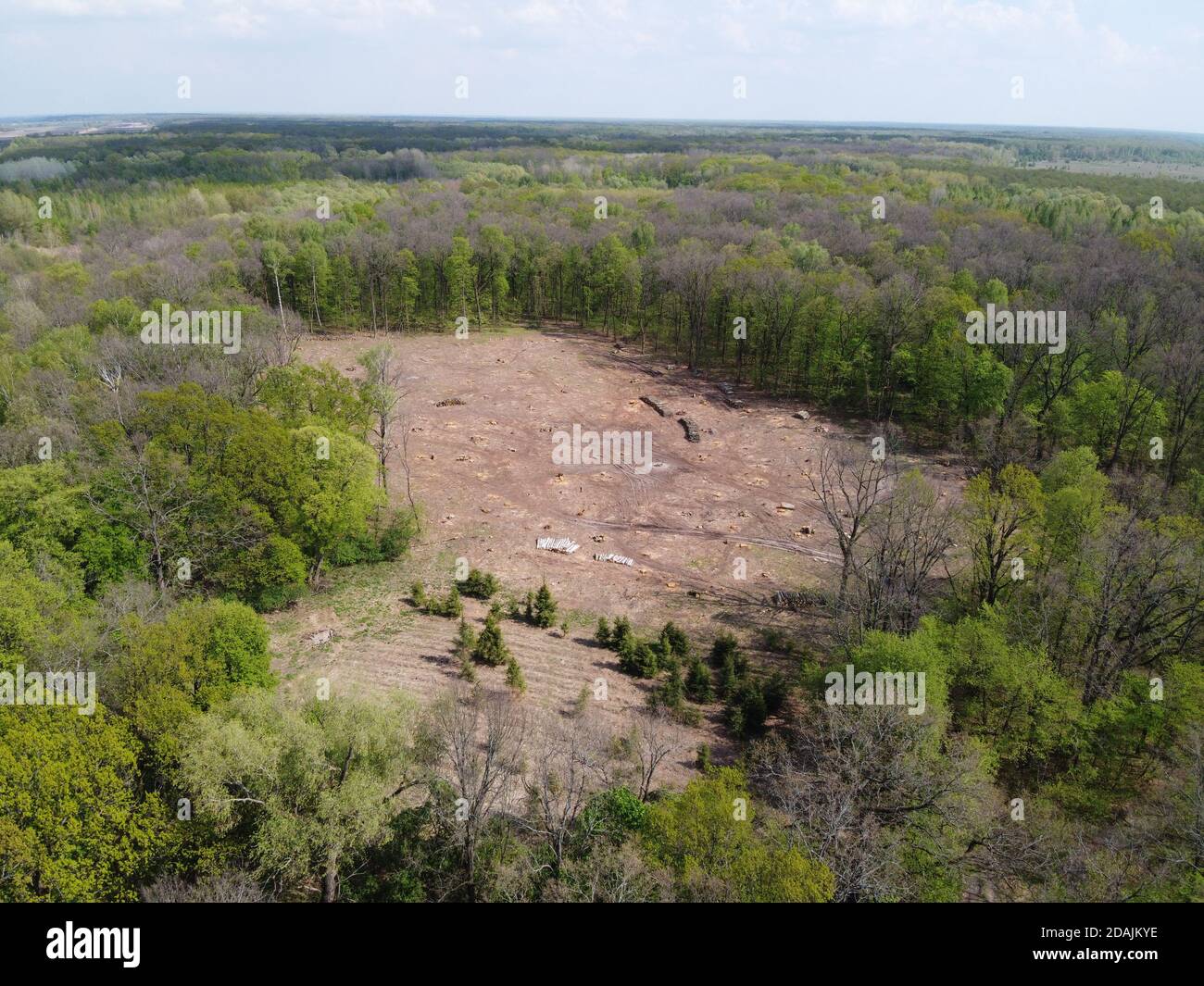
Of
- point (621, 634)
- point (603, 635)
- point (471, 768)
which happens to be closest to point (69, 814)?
point (471, 768)

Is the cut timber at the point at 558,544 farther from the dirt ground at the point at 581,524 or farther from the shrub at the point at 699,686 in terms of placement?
the shrub at the point at 699,686

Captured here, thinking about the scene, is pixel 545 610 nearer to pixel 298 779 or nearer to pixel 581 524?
pixel 581 524

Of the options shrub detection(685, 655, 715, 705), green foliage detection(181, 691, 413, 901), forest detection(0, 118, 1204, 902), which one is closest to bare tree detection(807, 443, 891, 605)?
forest detection(0, 118, 1204, 902)

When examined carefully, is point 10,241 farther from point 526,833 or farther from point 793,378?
point 526,833

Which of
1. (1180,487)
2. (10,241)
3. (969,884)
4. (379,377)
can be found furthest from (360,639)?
(10,241)

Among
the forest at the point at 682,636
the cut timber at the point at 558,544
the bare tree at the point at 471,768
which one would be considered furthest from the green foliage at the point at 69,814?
the cut timber at the point at 558,544
